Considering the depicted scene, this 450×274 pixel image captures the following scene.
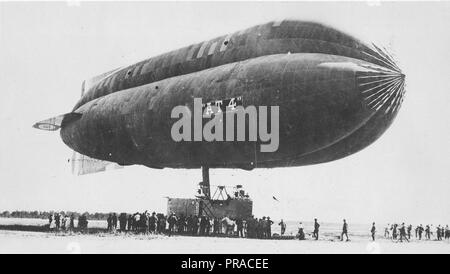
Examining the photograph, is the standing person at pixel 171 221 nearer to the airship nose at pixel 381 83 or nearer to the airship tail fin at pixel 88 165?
the airship tail fin at pixel 88 165

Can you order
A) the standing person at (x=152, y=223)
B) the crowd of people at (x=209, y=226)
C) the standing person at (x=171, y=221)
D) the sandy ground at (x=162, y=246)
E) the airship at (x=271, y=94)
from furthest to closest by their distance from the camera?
the standing person at (x=152, y=223) → the standing person at (x=171, y=221) → the crowd of people at (x=209, y=226) → the airship at (x=271, y=94) → the sandy ground at (x=162, y=246)

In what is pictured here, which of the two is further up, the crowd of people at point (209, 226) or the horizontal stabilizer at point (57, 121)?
the horizontal stabilizer at point (57, 121)

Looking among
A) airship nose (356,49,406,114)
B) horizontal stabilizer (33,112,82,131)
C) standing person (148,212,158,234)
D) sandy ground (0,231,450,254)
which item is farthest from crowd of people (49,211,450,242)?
horizontal stabilizer (33,112,82,131)

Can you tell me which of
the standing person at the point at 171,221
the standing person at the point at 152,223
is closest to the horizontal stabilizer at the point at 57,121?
the standing person at the point at 152,223

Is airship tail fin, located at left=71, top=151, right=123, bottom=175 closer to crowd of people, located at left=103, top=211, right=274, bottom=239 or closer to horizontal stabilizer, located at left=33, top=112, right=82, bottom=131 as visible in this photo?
horizontal stabilizer, located at left=33, top=112, right=82, bottom=131

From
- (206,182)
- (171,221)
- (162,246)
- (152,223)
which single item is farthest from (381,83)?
(152,223)

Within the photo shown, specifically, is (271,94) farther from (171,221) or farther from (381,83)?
(171,221)

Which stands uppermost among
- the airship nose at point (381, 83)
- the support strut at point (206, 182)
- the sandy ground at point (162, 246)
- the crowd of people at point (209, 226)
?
the airship nose at point (381, 83)
